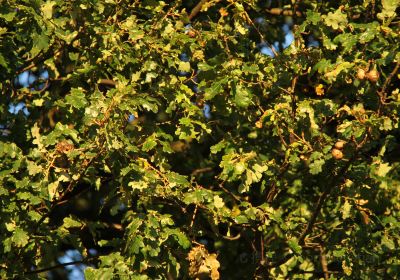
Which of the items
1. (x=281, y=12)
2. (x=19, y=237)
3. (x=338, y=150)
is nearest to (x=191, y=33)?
(x=338, y=150)

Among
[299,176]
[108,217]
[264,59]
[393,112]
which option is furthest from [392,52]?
[108,217]

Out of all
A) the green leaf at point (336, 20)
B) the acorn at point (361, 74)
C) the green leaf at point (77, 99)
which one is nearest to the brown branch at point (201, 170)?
the green leaf at point (77, 99)

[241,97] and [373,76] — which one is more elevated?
[241,97]

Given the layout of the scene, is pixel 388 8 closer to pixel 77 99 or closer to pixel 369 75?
pixel 369 75

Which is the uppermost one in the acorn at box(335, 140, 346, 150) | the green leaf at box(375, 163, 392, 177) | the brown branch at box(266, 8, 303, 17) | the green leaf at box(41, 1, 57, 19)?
the brown branch at box(266, 8, 303, 17)

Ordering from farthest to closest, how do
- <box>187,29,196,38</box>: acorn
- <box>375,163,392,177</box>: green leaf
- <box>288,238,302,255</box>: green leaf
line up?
<box>187,29,196,38</box>: acorn → <box>288,238,302,255</box>: green leaf → <box>375,163,392,177</box>: green leaf

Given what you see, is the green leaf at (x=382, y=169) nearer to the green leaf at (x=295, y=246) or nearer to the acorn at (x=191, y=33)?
the green leaf at (x=295, y=246)

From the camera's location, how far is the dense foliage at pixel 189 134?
24.2ft

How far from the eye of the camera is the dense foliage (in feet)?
24.2

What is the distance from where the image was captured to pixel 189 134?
8.10m

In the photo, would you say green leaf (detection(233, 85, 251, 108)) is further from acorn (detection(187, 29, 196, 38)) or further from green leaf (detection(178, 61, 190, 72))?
acorn (detection(187, 29, 196, 38))

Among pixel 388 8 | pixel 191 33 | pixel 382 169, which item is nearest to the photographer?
pixel 382 169

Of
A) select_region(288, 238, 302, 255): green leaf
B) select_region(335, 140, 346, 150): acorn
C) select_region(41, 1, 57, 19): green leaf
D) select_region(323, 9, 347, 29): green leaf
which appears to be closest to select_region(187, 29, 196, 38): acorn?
select_region(323, 9, 347, 29): green leaf

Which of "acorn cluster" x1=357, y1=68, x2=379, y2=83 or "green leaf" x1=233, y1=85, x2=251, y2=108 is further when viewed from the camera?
"green leaf" x1=233, y1=85, x2=251, y2=108
